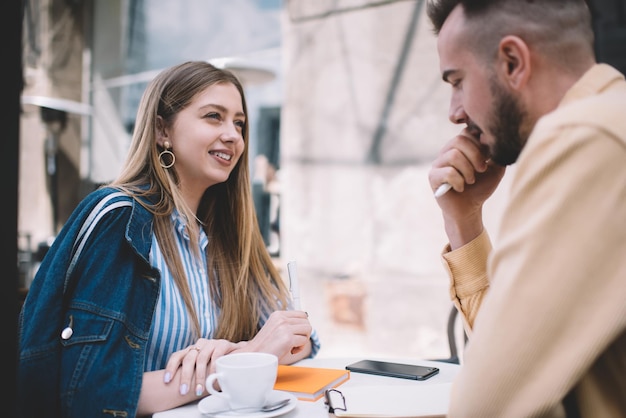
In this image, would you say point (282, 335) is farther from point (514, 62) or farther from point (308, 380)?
point (514, 62)

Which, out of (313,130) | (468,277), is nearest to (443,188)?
(468,277)

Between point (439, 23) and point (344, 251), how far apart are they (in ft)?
11.0

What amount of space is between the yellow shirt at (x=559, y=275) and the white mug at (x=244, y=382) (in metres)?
0.42

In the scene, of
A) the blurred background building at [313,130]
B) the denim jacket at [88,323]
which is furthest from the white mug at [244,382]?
the blurred background building at [313,130]

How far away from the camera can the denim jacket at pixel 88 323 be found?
1188mm

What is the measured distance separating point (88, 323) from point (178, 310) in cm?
33

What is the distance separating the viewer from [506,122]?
1.02 m

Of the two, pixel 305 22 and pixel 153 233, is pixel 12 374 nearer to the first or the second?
pixel 153 233

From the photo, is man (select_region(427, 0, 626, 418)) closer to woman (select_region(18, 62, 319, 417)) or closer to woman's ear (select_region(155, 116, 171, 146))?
woman (select_region(18, 62, 319, 417))

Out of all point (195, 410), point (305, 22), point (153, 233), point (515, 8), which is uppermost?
point (305, 22)

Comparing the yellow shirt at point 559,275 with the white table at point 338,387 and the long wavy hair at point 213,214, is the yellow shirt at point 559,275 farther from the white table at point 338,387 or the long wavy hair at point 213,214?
the long wavy hair at point 213,214

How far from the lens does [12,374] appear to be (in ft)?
1.90

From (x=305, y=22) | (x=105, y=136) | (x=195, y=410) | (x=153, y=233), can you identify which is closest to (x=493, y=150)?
(x=195, y=410)

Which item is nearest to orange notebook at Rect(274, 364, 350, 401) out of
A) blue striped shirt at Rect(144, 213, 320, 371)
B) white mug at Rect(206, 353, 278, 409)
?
white mug at Rect(206, 353, 278, 409)
